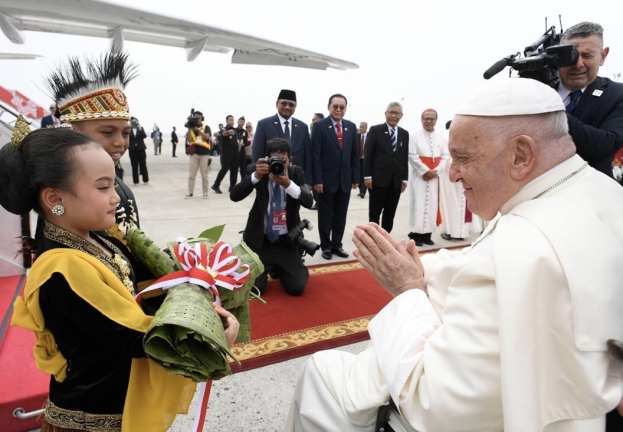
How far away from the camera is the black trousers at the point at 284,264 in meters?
3.73

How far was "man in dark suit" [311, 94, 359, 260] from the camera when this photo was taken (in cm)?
509

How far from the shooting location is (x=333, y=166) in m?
5.11

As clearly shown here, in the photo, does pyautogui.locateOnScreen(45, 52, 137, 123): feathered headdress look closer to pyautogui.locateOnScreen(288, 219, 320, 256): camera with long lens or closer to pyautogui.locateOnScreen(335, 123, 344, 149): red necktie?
pyautogui.locateOnScreen(288, 219, 320, 256): camera with long lens

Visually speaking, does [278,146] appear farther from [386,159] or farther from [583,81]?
[583,81]

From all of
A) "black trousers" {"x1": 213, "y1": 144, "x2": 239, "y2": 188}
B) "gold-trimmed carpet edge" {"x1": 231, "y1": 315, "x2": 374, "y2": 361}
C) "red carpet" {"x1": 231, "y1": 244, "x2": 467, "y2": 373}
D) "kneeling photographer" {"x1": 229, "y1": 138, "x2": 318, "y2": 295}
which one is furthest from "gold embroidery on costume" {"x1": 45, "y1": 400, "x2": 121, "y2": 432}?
"black trousers" {"x1": 213, "y1": 144, "x2": 239, "y2": 188}

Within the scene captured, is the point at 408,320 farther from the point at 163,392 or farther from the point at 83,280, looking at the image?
the point at 83,280

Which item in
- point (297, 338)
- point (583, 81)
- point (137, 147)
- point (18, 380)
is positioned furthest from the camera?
point (137, 147)

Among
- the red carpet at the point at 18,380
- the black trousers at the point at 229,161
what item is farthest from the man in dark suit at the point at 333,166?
the black trousers at the point at 229,161

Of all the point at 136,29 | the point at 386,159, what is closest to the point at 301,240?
the point at 386,159

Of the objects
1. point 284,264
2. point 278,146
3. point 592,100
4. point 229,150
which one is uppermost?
point 592,100

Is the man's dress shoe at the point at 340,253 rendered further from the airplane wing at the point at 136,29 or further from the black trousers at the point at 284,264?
the airplane wing at the point at 136,29

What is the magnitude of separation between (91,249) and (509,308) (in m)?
1.19

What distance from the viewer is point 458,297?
3.76ft

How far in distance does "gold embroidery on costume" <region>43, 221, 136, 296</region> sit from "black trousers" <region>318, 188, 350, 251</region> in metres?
3.89
